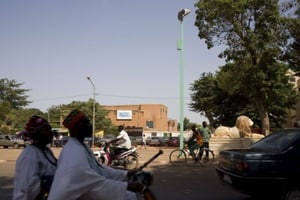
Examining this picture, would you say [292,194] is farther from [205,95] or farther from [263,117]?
[205,95]

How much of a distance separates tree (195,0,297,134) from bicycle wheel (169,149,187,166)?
11.8 meters

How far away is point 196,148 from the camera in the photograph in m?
16.6

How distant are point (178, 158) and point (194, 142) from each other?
1.21m

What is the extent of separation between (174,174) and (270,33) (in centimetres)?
1635

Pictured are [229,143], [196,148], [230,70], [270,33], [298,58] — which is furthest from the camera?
[230,70]

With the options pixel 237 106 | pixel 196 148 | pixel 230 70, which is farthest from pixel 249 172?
pixel 237 106

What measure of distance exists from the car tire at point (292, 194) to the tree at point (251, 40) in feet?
67.8

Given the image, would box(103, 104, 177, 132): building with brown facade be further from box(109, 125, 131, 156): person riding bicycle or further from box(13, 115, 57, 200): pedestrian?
box(13, 115, 57, 200): pedestrian

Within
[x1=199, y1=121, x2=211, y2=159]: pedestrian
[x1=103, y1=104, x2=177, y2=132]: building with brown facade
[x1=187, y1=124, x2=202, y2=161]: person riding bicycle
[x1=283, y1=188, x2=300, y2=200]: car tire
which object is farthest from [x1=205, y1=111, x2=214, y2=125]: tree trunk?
[x1=103, y1=104, x2=177, y2=132]: building with brown facade

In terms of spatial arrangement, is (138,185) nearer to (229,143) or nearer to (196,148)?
(196,148)

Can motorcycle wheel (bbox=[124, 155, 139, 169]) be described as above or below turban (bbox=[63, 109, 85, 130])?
below

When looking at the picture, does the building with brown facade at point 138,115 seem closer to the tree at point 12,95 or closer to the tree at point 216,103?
the tree at point 12,95

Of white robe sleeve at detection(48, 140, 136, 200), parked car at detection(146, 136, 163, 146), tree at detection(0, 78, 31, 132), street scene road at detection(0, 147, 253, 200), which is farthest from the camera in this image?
tree at detection(0, 78, 31, 132)

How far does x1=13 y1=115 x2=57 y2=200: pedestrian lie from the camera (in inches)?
137
